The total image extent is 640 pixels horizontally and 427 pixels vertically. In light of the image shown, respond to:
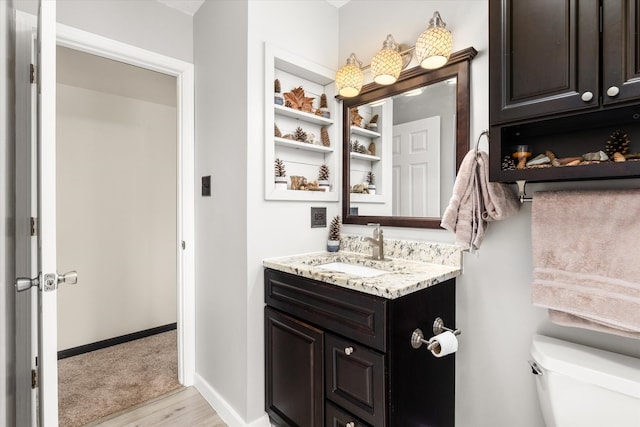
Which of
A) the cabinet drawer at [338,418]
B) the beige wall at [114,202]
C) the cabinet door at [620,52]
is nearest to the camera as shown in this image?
the cabinet door at [620,52]

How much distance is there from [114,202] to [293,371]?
2.32 meters

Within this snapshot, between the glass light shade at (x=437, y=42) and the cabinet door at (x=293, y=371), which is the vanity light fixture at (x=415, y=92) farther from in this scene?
the cabinet door at (x=293, y=371)

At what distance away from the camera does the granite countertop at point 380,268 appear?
3.98 feet

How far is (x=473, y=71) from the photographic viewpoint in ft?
4.79

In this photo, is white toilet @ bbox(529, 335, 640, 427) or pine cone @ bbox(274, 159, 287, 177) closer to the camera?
white toilet @ bbox(529, 335, 640, 427)

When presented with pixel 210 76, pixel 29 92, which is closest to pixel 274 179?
pixel 210 76

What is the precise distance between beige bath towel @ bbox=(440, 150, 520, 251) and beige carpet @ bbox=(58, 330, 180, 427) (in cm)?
214

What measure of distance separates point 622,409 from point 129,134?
354 cm

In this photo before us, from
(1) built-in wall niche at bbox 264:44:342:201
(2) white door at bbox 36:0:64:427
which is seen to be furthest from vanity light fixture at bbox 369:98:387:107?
(2) white door at bbox 36:0:64:427

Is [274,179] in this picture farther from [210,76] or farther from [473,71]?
[473,71]

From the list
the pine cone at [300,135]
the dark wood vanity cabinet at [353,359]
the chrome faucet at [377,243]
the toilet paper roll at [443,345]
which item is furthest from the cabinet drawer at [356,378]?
the pine cone at [300,135]

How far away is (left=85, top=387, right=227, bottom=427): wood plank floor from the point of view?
72.2 inches

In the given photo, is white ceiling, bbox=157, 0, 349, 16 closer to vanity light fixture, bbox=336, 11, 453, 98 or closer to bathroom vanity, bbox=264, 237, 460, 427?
vanity light fixture, bbox=336, 11, 453, 98

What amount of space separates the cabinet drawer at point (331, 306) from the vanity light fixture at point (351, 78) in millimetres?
1108
